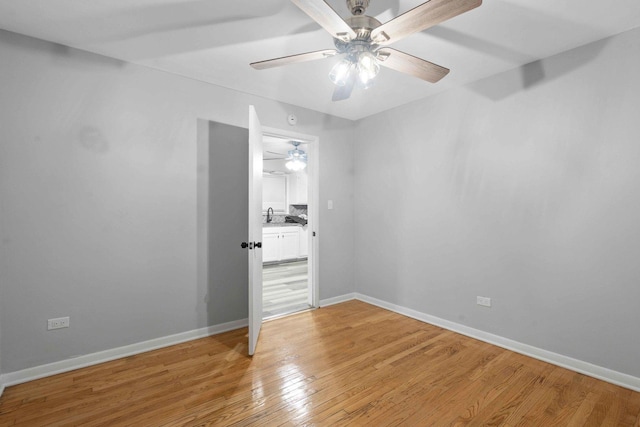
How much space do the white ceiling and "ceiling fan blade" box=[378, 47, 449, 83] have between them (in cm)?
31

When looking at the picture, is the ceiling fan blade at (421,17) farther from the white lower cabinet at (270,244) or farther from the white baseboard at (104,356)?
the white lower cabinet at (270,244)

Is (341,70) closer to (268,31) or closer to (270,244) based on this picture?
(268,31)

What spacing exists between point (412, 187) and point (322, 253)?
1.39 metres

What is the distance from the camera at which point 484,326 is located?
285 cm

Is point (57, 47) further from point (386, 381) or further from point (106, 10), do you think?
point (386, 381)

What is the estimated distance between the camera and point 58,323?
89.8 inches

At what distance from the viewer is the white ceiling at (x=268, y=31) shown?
1854 mm

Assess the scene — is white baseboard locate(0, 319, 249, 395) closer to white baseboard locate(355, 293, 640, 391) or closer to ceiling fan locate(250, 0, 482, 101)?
white baseboard locate(355, 293, 640, 391)

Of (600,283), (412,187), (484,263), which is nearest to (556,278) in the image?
(600,283)

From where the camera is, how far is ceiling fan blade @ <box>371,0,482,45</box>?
1.28m

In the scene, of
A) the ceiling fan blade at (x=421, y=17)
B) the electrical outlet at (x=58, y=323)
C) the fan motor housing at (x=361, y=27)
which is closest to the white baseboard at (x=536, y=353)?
the ceiling fan blade at (x=421, y=17)

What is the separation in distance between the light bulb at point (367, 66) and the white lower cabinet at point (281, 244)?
195 inches

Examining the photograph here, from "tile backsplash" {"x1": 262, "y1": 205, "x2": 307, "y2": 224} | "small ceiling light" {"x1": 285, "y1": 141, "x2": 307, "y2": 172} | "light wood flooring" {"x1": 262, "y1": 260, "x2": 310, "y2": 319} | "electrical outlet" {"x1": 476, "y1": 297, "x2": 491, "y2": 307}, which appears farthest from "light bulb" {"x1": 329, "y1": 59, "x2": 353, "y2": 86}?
"tile backsplash" {"x1": 262, "y1": 205, "x2": 307, "y2": 224}

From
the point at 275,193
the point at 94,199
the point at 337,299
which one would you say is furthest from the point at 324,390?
the point at 275,193
